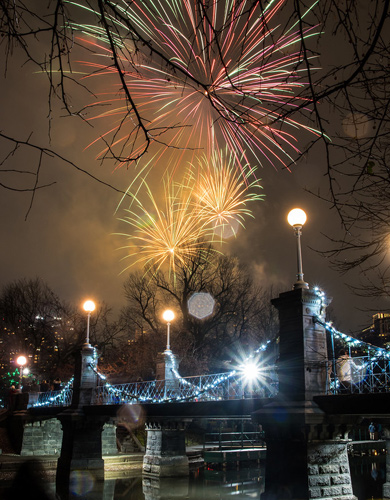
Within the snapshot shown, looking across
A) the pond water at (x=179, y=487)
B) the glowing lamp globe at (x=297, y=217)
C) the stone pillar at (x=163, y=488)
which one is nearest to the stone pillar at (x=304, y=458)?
the glowing lamp globe at (x=297, y=217)

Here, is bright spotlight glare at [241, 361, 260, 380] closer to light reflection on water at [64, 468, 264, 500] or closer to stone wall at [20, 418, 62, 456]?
light reflection on water at [64, 468, 264, 500]

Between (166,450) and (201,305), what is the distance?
17.0 meters

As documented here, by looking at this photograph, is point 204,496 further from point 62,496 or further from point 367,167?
point 367,167

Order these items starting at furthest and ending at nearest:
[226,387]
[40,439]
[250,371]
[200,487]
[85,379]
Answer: [40,439]
[85,379]
[200,487]
[226,387]
[250,371]

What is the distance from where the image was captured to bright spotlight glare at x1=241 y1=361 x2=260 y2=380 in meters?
13.4

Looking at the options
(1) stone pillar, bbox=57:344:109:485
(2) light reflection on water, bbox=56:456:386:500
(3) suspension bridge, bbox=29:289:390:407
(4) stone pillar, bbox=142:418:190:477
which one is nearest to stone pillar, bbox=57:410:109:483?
(1) stone pillar, bbox=57:344:109:485

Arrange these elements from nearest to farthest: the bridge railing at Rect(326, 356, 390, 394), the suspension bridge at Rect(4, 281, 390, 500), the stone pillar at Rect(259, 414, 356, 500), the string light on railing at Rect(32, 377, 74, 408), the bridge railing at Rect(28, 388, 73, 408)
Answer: the bridge railing at Rect(326, 356, 390, 394), the suspension bridge at Rect(4, 281, 390, 500), the stone pillar at Rect(259, 414, 356, 500), the string light on railing at Rect(32, 377, 74, 408), the bridge railing at Rect(28, 388, 73, 408)

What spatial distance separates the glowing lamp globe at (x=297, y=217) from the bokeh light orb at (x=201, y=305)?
2658 cm

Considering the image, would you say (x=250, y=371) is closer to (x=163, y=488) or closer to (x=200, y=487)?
(x=163, y=488)

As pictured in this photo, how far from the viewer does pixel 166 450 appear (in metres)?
22.4

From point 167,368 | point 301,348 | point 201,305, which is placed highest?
point 201,305

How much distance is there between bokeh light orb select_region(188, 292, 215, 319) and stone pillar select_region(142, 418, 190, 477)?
15.5 m

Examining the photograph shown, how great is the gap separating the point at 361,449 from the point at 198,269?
54.7 feet

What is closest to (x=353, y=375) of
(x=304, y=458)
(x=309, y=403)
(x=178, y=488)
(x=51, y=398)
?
(x=309, y=403)
